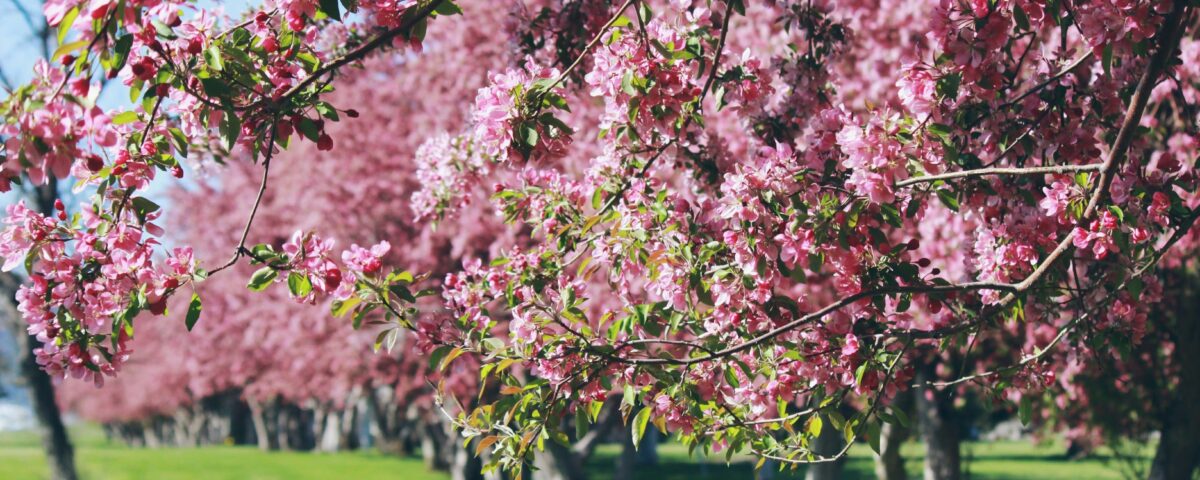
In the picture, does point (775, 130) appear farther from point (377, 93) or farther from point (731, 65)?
point (377, 93)

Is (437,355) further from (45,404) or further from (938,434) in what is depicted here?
(938,434)

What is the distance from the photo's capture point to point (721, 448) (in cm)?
487

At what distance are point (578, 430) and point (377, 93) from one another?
1682 centimetres

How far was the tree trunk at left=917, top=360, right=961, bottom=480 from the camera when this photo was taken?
48.1ft

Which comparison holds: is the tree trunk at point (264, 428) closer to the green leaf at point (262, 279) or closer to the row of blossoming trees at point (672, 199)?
the row of blossoming trees at point (672, 199)

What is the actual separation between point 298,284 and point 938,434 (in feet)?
41.7

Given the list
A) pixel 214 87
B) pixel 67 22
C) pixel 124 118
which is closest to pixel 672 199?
pixel 214 87

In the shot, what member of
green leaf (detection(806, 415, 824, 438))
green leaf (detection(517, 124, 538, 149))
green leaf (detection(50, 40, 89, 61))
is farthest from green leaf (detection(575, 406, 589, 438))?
green leaf (detection(50, 40, 89, 61))

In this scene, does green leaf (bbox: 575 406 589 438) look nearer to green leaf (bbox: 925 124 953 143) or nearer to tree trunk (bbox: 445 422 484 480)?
green leaf (bbox: 925 124 953 143)

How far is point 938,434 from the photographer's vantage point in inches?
581

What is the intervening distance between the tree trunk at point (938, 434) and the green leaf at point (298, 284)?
1187cm

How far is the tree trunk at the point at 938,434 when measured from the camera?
1465 cm

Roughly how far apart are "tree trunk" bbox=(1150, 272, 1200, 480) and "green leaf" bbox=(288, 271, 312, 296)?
898 centimetres

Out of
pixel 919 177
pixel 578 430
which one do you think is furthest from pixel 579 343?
pixel 919 177
